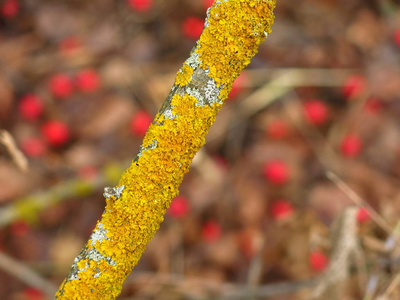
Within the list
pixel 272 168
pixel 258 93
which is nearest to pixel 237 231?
pixel 272 168

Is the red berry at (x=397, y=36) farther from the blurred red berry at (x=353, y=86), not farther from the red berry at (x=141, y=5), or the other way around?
the red berry at (x=141, y=5)

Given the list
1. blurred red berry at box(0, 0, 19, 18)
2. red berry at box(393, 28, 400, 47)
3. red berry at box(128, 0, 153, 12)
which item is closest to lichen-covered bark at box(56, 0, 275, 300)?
red berry at box(128, 0, 153, 12)

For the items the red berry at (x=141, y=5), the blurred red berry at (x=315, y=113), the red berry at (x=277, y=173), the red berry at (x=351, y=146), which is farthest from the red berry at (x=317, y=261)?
the red berry at (x=141, y=5)

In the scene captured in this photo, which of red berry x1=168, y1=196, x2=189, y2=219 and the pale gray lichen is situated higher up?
red berry x1=168, y1=196, x2=189, y2=219

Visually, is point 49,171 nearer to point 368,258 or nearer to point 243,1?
point 368,258

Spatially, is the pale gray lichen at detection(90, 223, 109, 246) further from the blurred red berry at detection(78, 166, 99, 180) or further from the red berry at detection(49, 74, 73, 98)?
the red berry at detection(49, 74, 73, 98)
